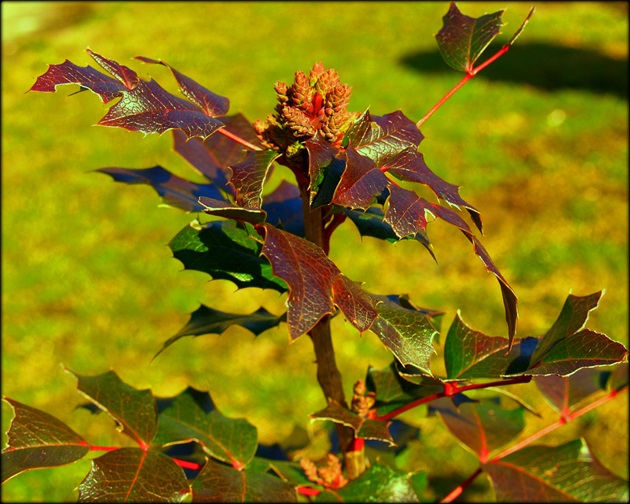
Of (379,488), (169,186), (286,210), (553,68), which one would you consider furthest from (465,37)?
(553,68)

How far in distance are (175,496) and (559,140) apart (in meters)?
5.06

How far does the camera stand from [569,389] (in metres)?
1.40

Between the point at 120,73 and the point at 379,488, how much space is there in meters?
0.64

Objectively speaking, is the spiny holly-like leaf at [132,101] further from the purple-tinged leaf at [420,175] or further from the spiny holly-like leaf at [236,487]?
the spiny holly-like leaf at [236,487]

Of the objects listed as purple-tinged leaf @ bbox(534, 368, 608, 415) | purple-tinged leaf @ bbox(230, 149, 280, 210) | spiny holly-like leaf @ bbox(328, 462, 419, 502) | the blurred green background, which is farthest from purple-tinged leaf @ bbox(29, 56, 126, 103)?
the blurred green background

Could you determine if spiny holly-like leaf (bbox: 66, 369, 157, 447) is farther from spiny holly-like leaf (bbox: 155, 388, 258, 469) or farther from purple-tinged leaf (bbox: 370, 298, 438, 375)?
purple-tinged leaf (bbox: 370, 298, 438, 375)

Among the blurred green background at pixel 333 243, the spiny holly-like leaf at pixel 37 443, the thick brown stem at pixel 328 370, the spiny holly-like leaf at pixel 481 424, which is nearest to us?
the spiny holly-like leaf at pixel 37 443

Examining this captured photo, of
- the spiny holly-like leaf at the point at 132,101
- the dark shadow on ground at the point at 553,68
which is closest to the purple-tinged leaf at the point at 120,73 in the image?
the spiny holly-like leaf at the point at 132,101

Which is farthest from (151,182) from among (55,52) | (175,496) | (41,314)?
(55,52)

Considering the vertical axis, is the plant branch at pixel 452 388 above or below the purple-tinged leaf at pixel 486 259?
below

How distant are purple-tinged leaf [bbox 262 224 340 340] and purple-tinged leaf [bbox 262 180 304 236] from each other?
29cm

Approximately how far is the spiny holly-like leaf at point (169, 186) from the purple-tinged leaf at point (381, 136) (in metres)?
0.29

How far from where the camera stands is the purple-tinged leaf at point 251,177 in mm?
787

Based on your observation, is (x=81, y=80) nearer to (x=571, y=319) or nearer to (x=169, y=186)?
(x=169, y=186)
